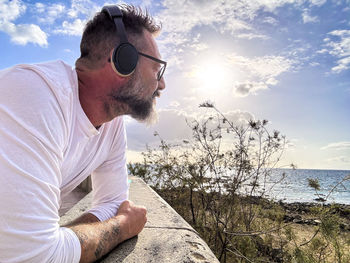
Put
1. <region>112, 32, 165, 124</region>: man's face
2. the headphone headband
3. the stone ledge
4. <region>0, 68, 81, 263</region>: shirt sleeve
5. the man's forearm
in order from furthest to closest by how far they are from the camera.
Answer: <region>112, 32, 165, 124</region>: man's face < the headphone headband < the stone ledge < the man's forearm < <region>0, 68, 81, 263</region>: shirt sleeve

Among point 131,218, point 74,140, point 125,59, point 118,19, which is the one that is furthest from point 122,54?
point 131,218

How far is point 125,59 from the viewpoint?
168 centimetres

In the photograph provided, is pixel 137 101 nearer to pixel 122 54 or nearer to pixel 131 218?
pixel 122 54

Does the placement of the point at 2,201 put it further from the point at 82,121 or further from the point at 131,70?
the point at 131,70

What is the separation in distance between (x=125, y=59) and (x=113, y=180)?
36.6 inches

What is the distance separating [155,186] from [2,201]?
5.03m

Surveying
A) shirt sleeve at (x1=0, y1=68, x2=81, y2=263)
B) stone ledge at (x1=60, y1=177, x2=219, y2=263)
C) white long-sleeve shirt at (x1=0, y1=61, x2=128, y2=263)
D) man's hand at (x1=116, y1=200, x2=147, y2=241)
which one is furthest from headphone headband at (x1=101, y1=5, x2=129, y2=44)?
stone ledge at (x1=60, y1=177, x2=219, y2=263)

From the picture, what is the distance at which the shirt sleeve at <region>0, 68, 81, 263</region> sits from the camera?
96cm

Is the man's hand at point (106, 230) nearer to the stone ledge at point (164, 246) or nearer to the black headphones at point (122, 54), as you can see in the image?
the stone ledge at point (164, 246)

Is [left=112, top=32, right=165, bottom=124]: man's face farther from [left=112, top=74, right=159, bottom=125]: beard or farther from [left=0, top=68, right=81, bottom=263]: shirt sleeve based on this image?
[left=0, top=68, right=81, bottom=263]: shirt sleeve

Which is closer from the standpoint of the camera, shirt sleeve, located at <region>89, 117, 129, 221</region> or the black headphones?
the black headphones

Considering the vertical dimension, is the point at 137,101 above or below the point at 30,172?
above

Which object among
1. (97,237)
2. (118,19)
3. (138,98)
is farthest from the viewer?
(138,98)

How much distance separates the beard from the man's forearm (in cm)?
81
